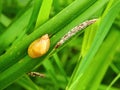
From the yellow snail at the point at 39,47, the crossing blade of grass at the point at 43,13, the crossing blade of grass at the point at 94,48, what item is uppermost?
the crossing blade of grass at the point at 43,13

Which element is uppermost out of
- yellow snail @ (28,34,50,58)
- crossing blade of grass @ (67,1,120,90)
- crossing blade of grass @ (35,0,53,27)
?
crossing blade of grass @ (35,0,53,27)

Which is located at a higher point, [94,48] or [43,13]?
[43,13]

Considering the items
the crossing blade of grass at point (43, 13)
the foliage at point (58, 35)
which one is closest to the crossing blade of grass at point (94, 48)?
the foliage at point (58, 35)

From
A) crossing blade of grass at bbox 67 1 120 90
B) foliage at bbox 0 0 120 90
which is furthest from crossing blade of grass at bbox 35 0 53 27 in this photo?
crossing blade of grass at bbox 67 1 120 90

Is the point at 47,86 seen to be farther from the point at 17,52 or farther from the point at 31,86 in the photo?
the point at 17,52

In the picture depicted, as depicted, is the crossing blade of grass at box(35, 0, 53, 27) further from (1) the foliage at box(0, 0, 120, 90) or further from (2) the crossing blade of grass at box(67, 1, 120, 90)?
(2) the crossing blade of grass at box(67, 1, 120, 90)

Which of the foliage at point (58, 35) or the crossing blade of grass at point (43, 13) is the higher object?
the crossing blade of grass at point (43, 13)

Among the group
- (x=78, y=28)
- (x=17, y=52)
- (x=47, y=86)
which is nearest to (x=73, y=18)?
(x=78, y=28)

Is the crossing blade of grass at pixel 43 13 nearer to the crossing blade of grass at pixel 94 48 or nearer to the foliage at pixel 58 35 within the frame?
the foliage at pixel 58 35
